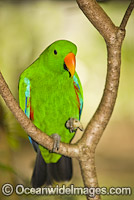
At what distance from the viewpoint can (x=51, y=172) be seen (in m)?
1.00

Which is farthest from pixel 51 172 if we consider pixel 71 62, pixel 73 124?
pixel 71 62

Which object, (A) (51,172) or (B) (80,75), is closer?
(A) (51,172)

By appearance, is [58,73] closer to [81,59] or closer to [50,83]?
[50,83]

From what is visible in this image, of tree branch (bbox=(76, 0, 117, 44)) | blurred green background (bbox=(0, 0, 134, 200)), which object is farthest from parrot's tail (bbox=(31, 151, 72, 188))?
tree branch (bbox=(76, 0, 117, 44))

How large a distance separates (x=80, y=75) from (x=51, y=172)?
53cm

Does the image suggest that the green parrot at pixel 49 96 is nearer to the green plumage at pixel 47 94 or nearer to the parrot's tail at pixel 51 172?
the green plumage at pixel 47 94

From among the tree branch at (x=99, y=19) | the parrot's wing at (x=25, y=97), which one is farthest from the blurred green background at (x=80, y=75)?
the tree branch at (x=99, y=19)

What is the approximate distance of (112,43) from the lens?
0.75 m

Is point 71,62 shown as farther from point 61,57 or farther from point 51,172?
A: point 51,172

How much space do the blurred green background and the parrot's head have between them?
0.43 metres

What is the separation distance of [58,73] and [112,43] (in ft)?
0.79

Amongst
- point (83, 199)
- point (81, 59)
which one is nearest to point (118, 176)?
point (83, 199)

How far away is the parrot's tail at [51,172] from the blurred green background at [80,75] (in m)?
0.34

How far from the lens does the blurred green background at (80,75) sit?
52.4 inches
